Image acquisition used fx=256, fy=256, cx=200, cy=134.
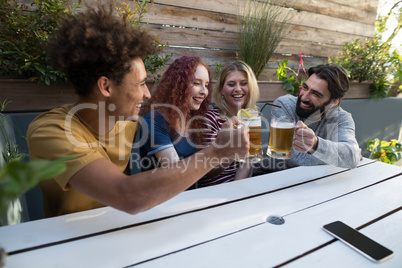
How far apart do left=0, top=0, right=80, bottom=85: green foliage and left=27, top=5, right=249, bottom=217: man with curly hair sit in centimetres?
62

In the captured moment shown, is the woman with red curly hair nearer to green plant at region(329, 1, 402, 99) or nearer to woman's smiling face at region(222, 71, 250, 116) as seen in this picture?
woman's smiling face at region(222, 71, 250, 116)

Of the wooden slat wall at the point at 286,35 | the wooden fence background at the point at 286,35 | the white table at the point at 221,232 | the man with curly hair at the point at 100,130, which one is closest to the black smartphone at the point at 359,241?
the white table at the point at 221,232

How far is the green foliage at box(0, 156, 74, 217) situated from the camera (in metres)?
0.34

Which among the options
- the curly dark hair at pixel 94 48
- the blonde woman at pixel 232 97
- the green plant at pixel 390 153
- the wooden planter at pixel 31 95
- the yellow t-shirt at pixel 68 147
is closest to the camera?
the yellow t-shirt at pixel 68 147

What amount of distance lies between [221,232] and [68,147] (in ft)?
2.07

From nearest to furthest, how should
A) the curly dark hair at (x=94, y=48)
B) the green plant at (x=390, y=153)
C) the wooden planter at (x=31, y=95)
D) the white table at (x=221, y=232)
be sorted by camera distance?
the white table at (x=221, y=232), the curly dark hair at (x=94, y=48), the wooden planter at (x=31, y=95), the green plant at (x=390, y=153)

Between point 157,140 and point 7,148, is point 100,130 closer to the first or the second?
point 157,140

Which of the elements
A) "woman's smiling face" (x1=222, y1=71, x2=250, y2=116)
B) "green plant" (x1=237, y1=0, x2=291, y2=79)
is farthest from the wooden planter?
"green plant" (x1=237, y1=0, x2=291, y2=79)

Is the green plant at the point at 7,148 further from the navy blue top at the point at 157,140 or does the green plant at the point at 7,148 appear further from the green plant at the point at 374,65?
the green plant at the point at 374,65

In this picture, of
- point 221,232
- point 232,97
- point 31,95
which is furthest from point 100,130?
point 232,97

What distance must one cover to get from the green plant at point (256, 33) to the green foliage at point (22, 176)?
3088 mm

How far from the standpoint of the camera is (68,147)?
0.92 metres

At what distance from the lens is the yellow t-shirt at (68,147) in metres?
0.91

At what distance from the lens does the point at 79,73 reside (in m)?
1.12
